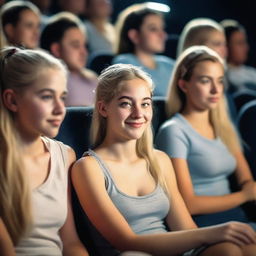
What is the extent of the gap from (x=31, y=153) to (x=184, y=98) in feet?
2.21

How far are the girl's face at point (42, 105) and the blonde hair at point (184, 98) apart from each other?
1.98 ft

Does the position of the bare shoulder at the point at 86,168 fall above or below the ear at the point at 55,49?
below

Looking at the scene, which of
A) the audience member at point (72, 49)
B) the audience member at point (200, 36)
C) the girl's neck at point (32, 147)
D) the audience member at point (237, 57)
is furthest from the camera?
the audience member at point (237, 57)

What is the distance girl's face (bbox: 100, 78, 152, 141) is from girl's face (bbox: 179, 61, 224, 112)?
37 centimetres

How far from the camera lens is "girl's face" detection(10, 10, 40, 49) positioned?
2.63 meters

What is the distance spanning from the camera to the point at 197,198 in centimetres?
173

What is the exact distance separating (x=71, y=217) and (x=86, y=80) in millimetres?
1299

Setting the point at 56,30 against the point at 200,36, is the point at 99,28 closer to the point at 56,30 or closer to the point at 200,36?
the point at 56,30

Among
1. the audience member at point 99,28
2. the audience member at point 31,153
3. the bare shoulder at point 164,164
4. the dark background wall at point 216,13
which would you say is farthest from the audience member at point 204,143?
the dark background wall at point 216,13

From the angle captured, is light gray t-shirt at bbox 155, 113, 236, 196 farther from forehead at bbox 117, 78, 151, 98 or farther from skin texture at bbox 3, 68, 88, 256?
skin texture at bbox 3, 68, 88, 256

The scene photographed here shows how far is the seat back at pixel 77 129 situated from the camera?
5.27 feet

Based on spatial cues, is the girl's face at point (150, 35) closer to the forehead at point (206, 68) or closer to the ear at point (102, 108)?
the forehead at point (206, 68)

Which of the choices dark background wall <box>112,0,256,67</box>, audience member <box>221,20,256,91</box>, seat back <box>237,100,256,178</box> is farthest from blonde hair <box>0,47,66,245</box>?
dark background wall <box>112,0,256,67</box>

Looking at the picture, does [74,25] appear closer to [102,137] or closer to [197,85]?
[197,85]
